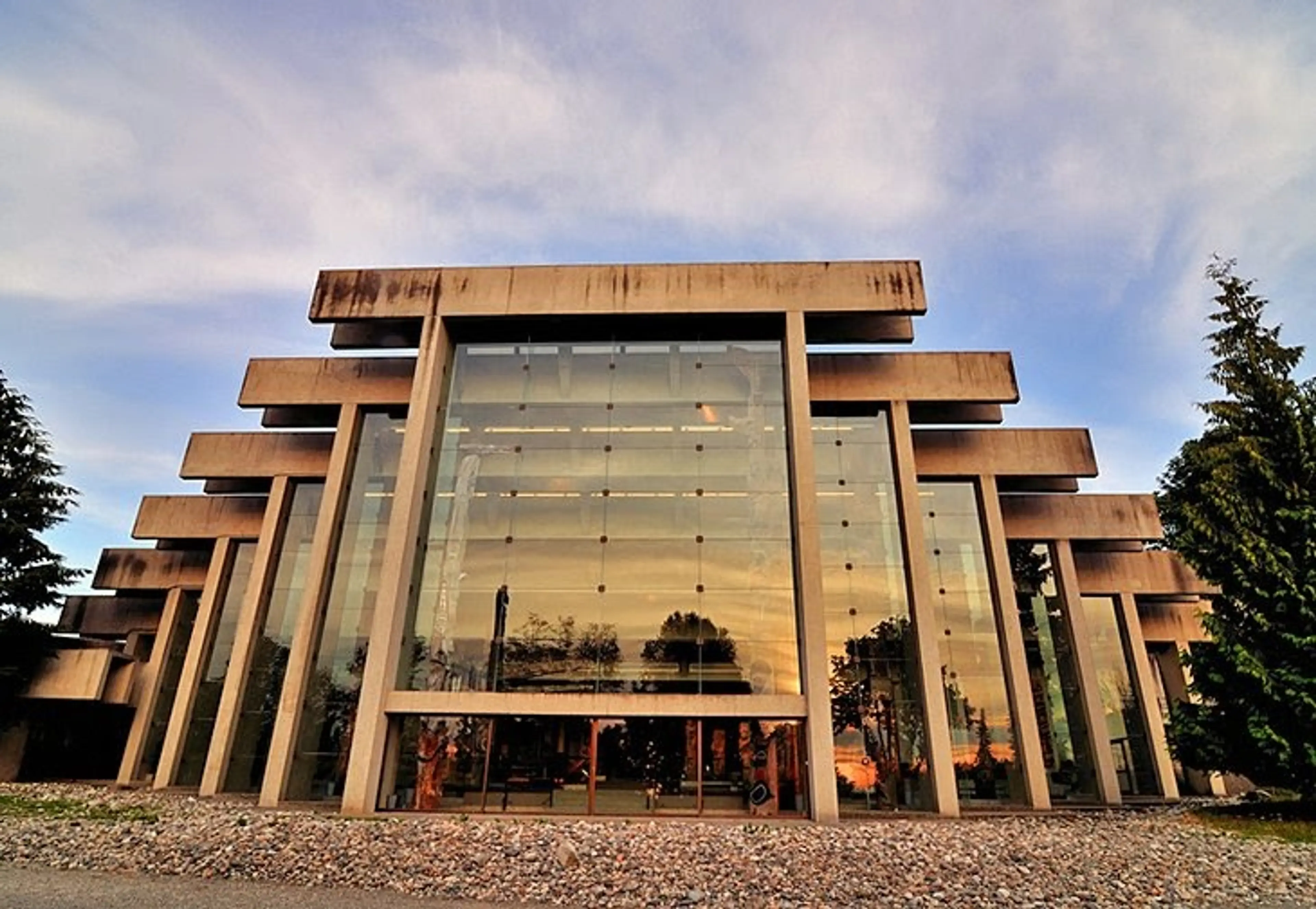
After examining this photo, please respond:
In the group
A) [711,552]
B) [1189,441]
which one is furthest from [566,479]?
[1189,441]

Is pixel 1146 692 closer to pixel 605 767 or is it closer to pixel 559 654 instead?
pixel 605 767

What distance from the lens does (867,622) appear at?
2034cm

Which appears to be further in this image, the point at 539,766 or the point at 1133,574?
the point at 1133,574

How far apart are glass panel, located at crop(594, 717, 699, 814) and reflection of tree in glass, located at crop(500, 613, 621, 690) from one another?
1293mm

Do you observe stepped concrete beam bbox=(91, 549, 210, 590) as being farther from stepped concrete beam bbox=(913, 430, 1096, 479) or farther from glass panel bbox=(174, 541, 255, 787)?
stepped concrete beam bbox=(913, 430, 1096, 479)

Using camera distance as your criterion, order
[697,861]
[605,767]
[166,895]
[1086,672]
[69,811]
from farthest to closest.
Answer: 1. [1086,672]
2. [605,767]
3. [69,811]
4. [697,861]
5. [166,895]

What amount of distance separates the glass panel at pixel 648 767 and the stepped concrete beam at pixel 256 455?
13.1 meters

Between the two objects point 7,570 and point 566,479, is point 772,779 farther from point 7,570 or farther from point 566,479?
point 7,570

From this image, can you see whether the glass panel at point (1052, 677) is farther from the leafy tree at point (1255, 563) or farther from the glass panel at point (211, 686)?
the glass panel at point (211, 686)

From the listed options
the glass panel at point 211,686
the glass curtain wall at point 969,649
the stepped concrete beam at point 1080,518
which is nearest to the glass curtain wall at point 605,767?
the glass curtain wall at point 969,649

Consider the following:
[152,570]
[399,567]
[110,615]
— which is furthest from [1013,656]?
[110,615]

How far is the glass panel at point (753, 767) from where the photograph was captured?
17.3m

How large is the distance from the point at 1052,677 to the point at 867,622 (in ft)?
24.8

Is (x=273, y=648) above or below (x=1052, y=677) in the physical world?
above
